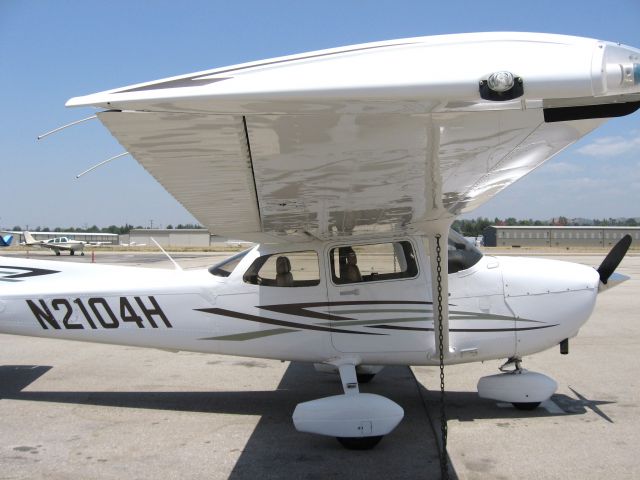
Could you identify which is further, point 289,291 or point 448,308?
point 289,291

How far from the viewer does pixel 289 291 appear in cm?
564

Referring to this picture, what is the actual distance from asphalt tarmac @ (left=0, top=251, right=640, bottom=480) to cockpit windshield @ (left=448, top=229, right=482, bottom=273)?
1462 mm

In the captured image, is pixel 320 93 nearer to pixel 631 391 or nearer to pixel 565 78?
pixel 565 78

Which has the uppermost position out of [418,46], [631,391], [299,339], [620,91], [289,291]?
[418,46]

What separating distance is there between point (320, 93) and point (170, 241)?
88968mm

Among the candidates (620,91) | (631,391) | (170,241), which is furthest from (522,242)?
(620,91)

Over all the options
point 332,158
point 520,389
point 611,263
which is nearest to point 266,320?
point 520,389

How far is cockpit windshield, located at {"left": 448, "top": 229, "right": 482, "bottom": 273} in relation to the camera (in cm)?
548

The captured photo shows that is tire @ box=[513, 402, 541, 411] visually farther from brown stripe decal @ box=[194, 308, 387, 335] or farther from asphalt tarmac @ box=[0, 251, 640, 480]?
brown stripe decal @ box=[194, 308, 387, 335]

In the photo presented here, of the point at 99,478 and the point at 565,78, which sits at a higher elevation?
the point at 565,78

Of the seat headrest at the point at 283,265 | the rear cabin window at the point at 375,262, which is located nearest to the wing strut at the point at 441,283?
the rear cabin window at the point at 375,262

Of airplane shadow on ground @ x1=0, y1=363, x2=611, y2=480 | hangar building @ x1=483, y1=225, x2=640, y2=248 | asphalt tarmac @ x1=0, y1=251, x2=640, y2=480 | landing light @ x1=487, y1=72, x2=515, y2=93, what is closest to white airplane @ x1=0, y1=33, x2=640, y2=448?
landing light @ x1=487, y1=72, x2=515, y2=93

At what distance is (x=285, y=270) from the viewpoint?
18.8ft

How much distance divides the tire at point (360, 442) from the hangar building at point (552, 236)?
70582 millimetres
